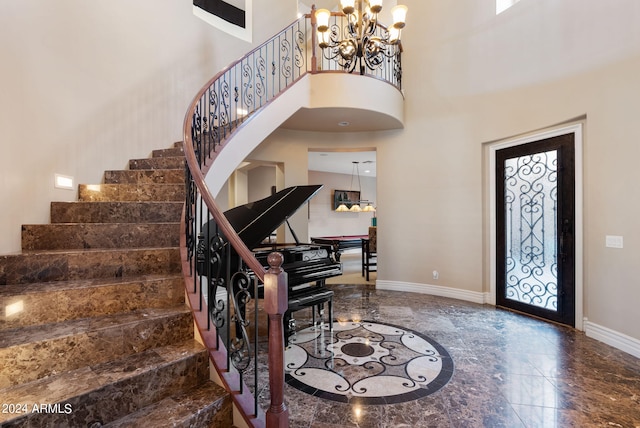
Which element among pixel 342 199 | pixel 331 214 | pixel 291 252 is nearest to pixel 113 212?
pixel 291 252

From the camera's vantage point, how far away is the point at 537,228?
3.97m

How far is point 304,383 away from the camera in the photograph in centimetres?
247

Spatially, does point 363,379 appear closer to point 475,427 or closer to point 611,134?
point 475,427

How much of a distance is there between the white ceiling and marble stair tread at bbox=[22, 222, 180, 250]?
5205 millimetres

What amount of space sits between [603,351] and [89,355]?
4.23 meters

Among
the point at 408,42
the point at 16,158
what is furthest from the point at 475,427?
the point at 408,42

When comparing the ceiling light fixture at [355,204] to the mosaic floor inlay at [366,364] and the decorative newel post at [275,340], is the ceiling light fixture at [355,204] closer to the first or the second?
the mosaic floor inlay at [366,364]

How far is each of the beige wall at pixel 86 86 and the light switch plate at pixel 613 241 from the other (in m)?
5.41

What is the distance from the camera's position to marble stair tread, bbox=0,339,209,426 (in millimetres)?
1318

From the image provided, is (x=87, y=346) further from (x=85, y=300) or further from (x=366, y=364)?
(x=366, y=364)

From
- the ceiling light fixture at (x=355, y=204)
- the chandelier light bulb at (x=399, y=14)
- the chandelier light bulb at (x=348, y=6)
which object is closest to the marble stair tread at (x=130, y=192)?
the chandelier light bulb at (x=348, y=6)

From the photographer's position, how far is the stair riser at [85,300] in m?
1.71

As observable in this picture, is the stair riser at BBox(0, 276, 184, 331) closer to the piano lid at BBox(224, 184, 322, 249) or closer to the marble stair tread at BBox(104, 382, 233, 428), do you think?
the marble stair tread at BBox(104, 382, 233, 428)

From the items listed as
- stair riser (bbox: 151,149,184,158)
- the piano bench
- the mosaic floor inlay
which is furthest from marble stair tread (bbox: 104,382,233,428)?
stair riser (bbox: 151,149,184,158)
